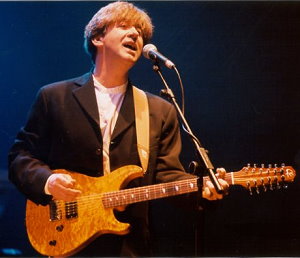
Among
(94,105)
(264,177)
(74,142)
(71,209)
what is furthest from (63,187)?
(264,177)

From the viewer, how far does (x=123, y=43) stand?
2.53 m

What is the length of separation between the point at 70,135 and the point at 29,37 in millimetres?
962

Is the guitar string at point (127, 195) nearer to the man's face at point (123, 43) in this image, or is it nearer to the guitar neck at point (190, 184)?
the guitar neck at point (190, 184)

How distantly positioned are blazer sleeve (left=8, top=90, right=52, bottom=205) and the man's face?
0.48 meters

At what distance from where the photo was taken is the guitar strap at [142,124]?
247 centimetres

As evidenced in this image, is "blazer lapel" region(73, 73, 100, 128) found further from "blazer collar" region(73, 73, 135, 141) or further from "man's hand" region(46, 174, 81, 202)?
"man's hand" region(46, 174, 81, 202)

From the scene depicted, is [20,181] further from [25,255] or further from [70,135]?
[25,255]

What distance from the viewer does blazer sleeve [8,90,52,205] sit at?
2379 millimetres

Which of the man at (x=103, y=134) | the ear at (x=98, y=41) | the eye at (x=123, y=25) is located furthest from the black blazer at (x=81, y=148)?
the eye at (x=123, y=25)

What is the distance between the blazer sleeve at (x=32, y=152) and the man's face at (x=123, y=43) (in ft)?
1.56

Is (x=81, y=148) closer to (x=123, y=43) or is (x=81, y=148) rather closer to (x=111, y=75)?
(x=111, y=75)

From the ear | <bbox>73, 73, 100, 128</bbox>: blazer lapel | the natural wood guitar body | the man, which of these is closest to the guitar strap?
the man

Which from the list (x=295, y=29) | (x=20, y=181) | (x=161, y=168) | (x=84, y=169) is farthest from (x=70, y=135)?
(x=295, y=29)

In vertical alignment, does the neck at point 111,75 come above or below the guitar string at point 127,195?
above
